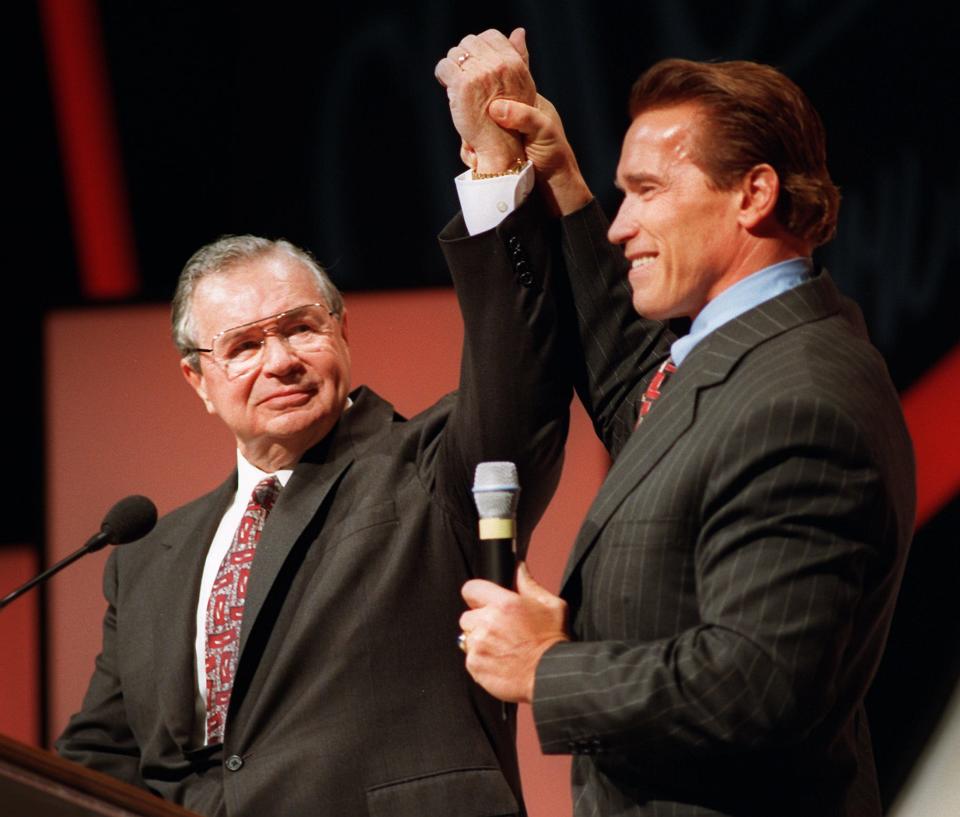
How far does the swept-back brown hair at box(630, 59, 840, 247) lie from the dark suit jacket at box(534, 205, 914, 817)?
90mm

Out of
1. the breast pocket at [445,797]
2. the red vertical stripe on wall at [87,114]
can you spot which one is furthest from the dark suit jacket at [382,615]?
the red vertical stripe on wall at [87,114]

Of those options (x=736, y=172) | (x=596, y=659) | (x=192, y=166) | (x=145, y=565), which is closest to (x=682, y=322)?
(x=736, y=172)

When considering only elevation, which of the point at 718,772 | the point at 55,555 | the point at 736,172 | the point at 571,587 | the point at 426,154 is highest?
the point at 736,172

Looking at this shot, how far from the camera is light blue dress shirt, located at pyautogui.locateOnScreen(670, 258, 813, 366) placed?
1725mm

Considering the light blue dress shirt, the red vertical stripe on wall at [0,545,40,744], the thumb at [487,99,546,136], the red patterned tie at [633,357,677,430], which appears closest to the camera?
the light blue dress shirt

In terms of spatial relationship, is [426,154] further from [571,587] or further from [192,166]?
[571,587]

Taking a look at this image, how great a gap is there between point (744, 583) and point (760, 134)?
588mm

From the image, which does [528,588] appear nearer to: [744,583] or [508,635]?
[508,635]

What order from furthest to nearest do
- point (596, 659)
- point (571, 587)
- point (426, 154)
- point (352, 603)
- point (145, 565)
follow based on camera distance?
point (426, 154) < point (145, 565) < point (352, 603) < point (571, 587) < point (596, 659)

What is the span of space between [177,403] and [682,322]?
1532 millimetres

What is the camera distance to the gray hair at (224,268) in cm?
263

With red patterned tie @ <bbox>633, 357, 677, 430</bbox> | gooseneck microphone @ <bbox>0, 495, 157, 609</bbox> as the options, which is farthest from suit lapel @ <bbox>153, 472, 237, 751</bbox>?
red patterned tie @ <bbox>633, 357, 677, 430</bbox>

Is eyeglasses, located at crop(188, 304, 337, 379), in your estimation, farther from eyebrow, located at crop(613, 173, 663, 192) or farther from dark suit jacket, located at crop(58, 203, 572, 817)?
eyebrow, located at crop(613, 173, 663, 192)

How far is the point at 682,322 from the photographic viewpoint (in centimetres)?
228
